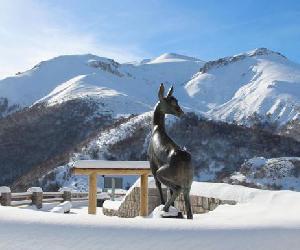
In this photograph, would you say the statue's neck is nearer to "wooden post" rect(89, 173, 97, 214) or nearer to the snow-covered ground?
the snow-covered ground

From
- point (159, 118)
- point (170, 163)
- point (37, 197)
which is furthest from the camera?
point (37, 197)

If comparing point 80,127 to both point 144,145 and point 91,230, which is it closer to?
point 144,145

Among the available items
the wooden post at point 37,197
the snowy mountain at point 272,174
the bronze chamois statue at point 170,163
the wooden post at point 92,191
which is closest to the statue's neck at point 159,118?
the bronze chamois statue at point 170,163

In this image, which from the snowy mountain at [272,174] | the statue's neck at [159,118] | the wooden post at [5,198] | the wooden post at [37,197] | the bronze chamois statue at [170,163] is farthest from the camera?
the snowy mountain at [272,174]

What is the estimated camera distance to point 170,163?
825cm

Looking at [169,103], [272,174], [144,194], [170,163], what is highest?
[272,174]

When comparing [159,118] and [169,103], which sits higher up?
[169,103]

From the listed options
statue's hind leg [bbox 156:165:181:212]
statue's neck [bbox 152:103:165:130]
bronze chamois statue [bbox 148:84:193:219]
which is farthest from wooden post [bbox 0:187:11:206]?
statue's hind leg [bbox 156:165:181:212]

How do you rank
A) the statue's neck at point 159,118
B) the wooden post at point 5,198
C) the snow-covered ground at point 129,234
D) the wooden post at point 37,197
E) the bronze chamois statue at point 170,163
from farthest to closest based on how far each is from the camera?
the wooden post at point 37,197
the wooden post at point 5,198
the statue's neck at point 159,118
the bronze chamois statue at point 170,163
the snow-covered ground at point 129,234

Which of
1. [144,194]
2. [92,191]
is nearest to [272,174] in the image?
[144,194]

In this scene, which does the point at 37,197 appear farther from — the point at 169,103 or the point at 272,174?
the point at 272,174

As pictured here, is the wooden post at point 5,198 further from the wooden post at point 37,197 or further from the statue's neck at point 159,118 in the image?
the statue's neck at point 159,118

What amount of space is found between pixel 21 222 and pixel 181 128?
98.7 m

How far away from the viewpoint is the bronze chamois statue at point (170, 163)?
323 inches
